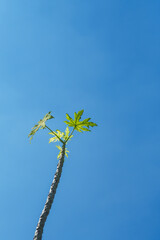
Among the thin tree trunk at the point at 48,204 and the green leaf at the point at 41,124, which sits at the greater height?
the green leaf at the point at 41,124

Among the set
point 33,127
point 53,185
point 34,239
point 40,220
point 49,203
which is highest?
point 33,127

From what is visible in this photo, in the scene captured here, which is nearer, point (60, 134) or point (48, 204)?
point (48, 204)

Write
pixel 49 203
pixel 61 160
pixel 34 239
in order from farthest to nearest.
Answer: pixel 61 160, pixel 49 203, pixel 34 239

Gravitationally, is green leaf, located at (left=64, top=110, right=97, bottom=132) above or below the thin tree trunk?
above

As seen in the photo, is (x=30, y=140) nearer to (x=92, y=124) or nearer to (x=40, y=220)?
(x=92, y=124)

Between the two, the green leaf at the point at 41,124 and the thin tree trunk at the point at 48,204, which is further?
the green leaf at the point at 41,124

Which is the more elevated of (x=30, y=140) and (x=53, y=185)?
(x=30, y=140)

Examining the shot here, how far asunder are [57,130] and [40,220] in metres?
3.33

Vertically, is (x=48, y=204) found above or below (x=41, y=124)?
below

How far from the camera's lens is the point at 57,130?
840cm

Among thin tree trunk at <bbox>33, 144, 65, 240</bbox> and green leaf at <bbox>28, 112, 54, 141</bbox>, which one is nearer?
thin tree trunk at <bbox>33, 144, 65, 240</bbox>

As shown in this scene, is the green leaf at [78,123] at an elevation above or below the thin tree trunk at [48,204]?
above

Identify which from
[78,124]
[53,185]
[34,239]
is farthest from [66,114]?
[34,239]

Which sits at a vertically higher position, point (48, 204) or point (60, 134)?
point (60, 134)
